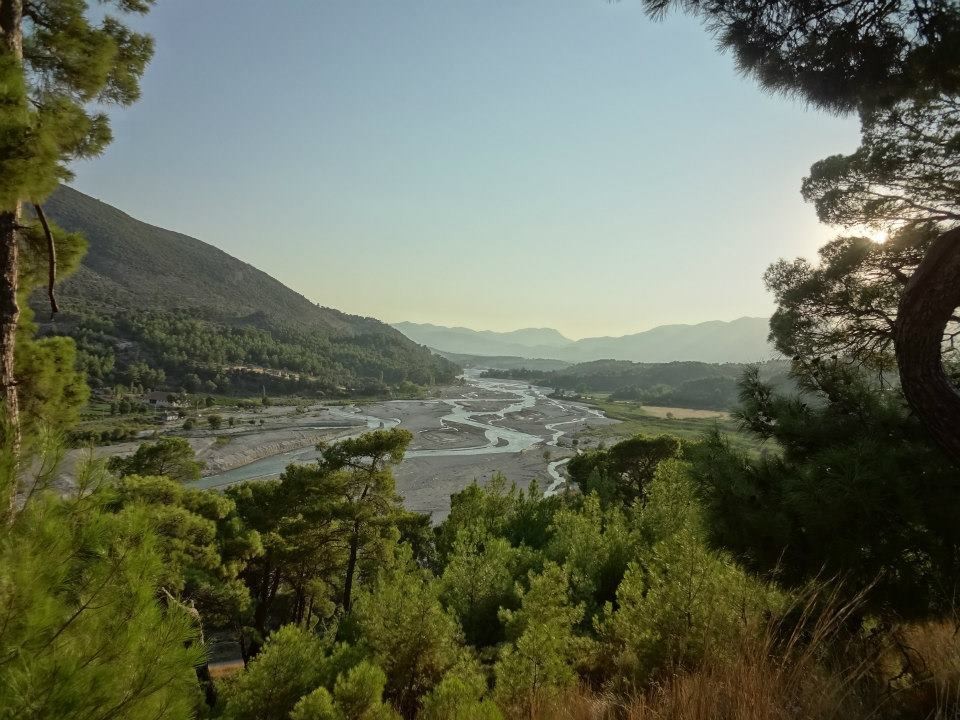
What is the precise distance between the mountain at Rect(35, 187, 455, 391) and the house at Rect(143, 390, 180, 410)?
6.32m

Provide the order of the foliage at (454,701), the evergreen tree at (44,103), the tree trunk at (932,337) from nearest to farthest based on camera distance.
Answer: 1. the evergreen tree at (44,103)
2. the tree trunk at (932,337)
3. the foliage at (454,701)

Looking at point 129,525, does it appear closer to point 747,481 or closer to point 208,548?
point 747,481

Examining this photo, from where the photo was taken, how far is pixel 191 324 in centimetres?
11706

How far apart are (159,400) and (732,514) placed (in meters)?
92.8

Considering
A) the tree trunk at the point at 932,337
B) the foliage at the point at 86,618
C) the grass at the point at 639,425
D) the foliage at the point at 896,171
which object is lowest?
the grass at the point at 639,425

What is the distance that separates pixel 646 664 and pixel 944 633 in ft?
7.62

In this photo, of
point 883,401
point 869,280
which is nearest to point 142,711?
point 883,401

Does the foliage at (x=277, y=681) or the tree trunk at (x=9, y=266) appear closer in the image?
the tree trunk at (x=9, y=266)

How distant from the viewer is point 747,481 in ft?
15.9

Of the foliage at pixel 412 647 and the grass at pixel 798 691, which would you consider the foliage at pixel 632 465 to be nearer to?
the foliage at pixel 412 647

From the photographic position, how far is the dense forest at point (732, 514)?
6.80 ft

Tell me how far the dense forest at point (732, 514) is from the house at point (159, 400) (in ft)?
267

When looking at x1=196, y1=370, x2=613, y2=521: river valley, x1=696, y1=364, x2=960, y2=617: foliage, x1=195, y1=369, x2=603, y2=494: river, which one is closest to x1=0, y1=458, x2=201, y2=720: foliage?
x1=696, y1=364, x2=960, y2=617: foliage

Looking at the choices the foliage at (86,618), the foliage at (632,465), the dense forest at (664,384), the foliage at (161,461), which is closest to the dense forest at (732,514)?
the foliage at (86,618)
